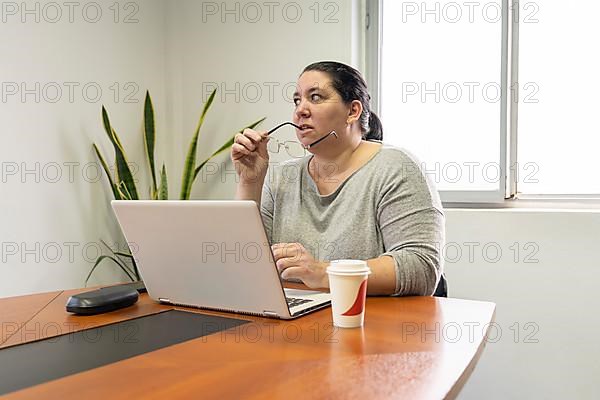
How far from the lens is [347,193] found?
Answer: 1684 mm

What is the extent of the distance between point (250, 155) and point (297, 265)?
0.58 m

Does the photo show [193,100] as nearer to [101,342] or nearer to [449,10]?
[449,10]

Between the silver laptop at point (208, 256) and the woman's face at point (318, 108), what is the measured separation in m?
0.62

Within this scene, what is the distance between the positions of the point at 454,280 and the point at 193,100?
1.54m

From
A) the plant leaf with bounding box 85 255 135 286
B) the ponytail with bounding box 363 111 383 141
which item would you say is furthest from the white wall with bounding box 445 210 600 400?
the plant leaf with bounding box 85 255 135 286

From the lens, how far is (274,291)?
1089 millimetres

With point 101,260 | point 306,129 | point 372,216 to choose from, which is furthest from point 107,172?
point 372,216

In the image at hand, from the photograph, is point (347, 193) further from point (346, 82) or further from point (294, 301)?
point (294, 301)

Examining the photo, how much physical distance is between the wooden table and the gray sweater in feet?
0.77

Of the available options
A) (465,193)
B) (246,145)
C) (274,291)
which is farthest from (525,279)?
(274,291)

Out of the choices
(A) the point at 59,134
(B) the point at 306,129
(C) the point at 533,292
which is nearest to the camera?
(B) the point at 306,129

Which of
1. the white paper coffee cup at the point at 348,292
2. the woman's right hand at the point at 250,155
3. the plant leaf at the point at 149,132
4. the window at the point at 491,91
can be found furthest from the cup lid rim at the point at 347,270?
the plant leaf at the point at 149,132

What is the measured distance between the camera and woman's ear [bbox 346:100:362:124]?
5.97ft

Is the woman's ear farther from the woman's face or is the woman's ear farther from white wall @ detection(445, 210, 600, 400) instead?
white wall @ detection(445, 210, 600, 400)
